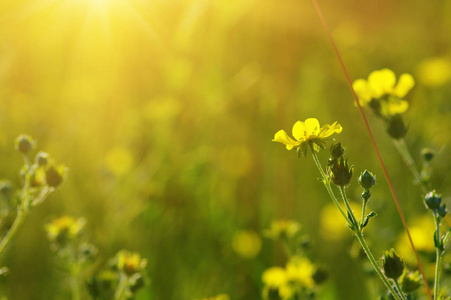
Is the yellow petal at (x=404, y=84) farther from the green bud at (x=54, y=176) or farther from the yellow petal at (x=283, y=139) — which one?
the green bud at (x=54, y=176)

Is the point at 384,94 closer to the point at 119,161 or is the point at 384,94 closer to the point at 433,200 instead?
the point at 433,200

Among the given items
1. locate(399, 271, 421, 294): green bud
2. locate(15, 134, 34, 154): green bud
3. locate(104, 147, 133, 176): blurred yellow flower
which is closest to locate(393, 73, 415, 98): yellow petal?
locate(399, 271, 421, 294): green bud

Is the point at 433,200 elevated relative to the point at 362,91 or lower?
lower

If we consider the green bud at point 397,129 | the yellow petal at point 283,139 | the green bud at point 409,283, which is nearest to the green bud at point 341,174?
the yellow petal at point 283,139

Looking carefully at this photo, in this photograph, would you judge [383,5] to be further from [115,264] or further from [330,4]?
[115,264]

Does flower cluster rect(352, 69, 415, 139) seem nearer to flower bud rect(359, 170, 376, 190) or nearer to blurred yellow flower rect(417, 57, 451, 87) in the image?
flower bud rect(359, 170, 376, 190)

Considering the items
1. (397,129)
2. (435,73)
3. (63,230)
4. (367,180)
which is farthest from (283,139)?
(435,73)

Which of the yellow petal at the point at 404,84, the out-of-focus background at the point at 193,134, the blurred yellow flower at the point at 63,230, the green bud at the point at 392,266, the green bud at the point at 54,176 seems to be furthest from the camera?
the out-of-focus background at the point at 193,134

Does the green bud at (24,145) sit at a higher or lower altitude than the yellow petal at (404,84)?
lower
